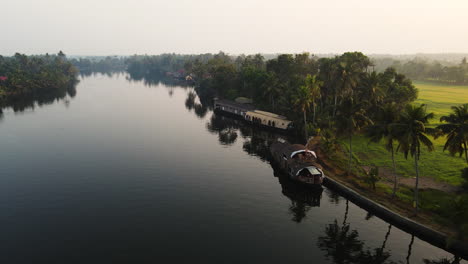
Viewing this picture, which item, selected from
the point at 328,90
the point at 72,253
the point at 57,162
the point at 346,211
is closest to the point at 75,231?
the point at 72,253

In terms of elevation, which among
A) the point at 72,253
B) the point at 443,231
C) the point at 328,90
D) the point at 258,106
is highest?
the point at 328,90

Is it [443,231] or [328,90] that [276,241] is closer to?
[443,231]

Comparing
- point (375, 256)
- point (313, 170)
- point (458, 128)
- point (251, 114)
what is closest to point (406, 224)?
point (375, 256)

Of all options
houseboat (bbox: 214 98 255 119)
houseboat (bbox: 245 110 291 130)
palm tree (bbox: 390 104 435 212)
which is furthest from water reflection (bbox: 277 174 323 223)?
houseboat (bbox: 214 98 255 119)

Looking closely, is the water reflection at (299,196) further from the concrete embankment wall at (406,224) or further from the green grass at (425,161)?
the green grass at (425,161)

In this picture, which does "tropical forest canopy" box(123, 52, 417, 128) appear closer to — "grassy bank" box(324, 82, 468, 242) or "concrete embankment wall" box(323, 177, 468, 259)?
"grassy bank" box(324, 82, 468, 242)

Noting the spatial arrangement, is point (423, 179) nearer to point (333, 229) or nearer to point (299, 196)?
point (299, 196)

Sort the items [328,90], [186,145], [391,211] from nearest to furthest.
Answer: [391,211], [186,145], [328,90]

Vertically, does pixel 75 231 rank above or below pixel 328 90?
below

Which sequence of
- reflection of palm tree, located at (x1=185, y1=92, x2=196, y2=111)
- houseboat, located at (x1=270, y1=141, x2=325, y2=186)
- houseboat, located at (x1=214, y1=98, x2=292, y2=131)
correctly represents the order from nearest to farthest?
houseboat, located at (x1=270, y1=141, x2=325, y2=186)
houseboat, located at (x1=214, y1=98, x2=292, y2=131)
reflection of palm tree, located at (x1=185, y1=92, x2=196, y2=111)
